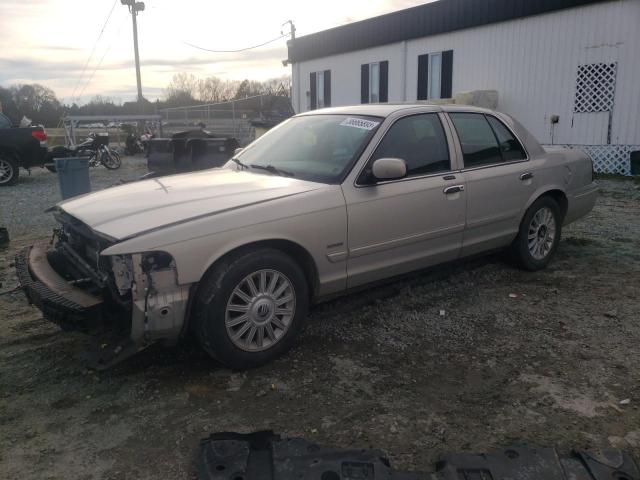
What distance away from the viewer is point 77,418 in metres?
2.99

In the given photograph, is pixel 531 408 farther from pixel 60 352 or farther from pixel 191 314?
pixel 60 352

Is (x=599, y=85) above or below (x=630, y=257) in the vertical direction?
above

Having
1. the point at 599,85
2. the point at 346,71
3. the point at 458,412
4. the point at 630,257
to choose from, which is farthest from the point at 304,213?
the point at 346,71

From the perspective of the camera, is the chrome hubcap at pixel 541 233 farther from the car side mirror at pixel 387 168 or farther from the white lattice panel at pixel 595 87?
the white lattice panel at pixel 595 87

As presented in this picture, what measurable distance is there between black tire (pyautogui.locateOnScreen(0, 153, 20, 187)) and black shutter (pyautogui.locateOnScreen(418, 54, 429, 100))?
1216 cm

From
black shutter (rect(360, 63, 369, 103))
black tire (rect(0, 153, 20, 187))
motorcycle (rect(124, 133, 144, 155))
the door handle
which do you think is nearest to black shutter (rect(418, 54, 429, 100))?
black shutter (rect(360, 63, 369, 103))

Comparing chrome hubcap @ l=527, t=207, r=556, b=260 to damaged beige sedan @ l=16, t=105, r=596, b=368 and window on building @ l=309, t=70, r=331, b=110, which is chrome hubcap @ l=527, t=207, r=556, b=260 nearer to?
damaged beige sedan @ l=16, t=105, r=596, b=368

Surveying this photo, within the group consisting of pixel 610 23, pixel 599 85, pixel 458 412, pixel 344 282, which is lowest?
pixel 458 412

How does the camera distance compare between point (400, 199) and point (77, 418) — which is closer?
point (77, 418)

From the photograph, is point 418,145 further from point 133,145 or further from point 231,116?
point 231,116

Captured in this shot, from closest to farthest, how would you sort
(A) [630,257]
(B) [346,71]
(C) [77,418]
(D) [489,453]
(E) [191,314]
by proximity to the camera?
(D) [489,453], (C) [77,418], (E) [191,314], (A) [630,257], (B) [346,71]

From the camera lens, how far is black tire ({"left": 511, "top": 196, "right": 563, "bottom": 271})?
516cm

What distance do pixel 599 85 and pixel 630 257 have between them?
8.93 metres

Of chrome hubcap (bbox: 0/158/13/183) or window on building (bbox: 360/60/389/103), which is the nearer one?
chrome hubcap (bbox: 0/158/13/183)
